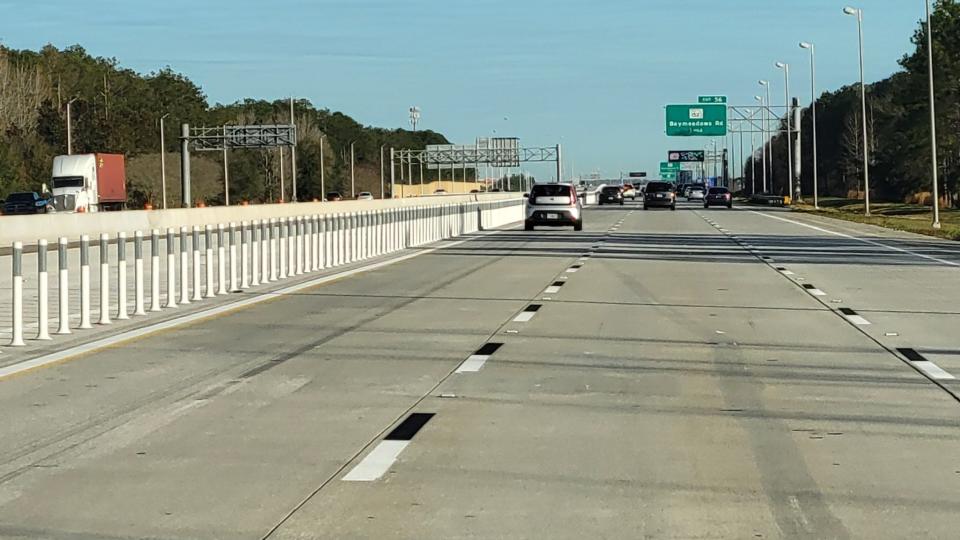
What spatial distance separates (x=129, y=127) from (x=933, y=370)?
122 meters

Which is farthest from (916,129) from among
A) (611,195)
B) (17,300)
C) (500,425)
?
(500,425)

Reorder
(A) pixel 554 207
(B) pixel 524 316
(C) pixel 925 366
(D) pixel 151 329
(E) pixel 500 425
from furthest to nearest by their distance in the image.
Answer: (A) pixel 554 207 → (B) pixel 524 316 → (D) pixel 151 329 → (C) pixel 925 366 → (E) pixel 500 425

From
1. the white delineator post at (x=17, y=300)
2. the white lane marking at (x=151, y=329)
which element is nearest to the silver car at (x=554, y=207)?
the white lane marking at (x=151, y=329)

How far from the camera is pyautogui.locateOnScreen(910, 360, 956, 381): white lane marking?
1194 cm

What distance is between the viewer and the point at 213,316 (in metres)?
17.6

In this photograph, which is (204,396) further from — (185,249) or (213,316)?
(185,249)

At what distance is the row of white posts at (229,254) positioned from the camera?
1579cm

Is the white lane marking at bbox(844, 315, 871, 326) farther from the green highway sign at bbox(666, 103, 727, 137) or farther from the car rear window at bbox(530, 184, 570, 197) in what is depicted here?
the green highway sign at bbox(666, 103, 727, 137)

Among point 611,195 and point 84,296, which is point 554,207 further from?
point 611,195

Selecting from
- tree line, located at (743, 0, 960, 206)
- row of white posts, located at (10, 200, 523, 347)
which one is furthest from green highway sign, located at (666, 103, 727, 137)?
row of white posts, located at (10, 200, 523, 347)

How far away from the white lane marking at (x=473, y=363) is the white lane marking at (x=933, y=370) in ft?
12.3

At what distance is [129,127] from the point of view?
424 feet

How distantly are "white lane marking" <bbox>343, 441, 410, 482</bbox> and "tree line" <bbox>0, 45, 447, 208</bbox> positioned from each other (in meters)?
87.4

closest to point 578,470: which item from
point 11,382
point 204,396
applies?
point 204,396
